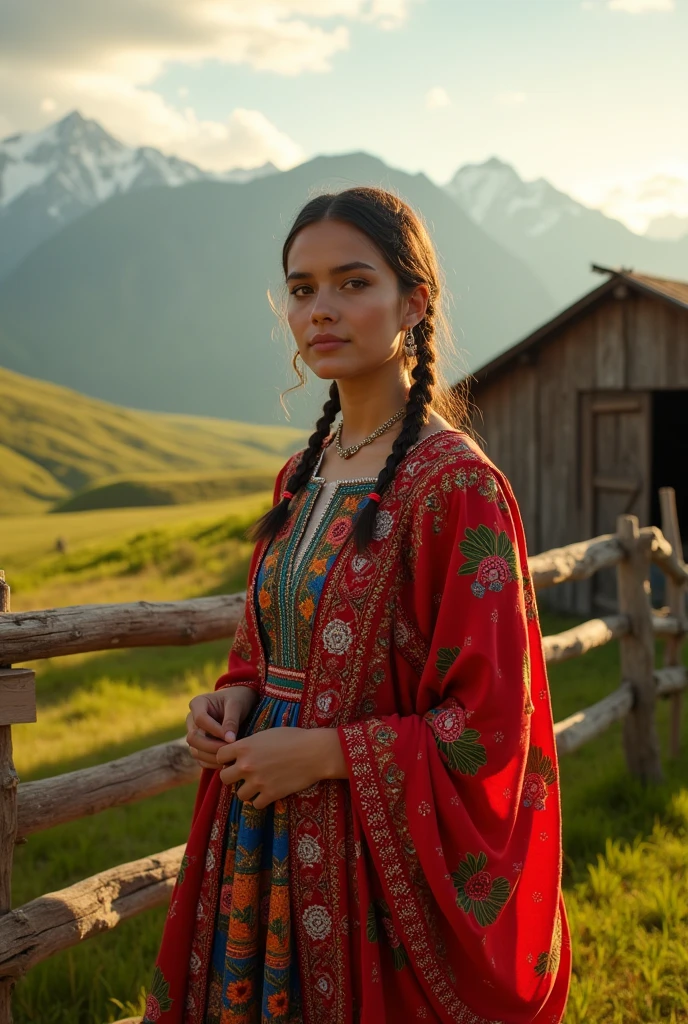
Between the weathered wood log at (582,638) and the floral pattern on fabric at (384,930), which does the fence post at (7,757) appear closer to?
the floral pattern on fabric at (384,930)

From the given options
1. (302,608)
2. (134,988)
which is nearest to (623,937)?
(134,988)

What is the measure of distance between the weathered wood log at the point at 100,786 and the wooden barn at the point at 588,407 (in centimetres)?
623

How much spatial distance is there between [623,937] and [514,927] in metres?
1.77

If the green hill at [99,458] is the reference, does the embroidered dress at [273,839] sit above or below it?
below

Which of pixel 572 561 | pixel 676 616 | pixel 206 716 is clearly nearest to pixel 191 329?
pixel 676 616

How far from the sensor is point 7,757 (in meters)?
2.04

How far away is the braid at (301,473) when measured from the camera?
1.93 m

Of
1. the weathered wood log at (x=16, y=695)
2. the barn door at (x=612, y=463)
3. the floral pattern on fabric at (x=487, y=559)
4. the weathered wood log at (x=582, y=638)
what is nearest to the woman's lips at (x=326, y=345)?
the floral pattern on fabric at (x=487, y=559)

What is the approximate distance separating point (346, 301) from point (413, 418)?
0.87 ft

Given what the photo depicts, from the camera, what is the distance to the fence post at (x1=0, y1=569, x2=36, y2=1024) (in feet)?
6.64

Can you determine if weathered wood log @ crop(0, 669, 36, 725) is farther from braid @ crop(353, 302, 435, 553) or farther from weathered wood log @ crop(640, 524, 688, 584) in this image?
weathered wood log @ crop(640, 524, 688, 584)

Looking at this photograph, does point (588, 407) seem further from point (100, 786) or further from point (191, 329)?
point (191, 329)

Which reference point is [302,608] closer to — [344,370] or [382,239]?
[344,370]

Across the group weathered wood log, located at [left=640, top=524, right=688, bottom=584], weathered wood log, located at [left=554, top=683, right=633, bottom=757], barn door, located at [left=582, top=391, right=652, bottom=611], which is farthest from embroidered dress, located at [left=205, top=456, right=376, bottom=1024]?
barn door, located at [left=582, top=391, right=652, bottom=611]
